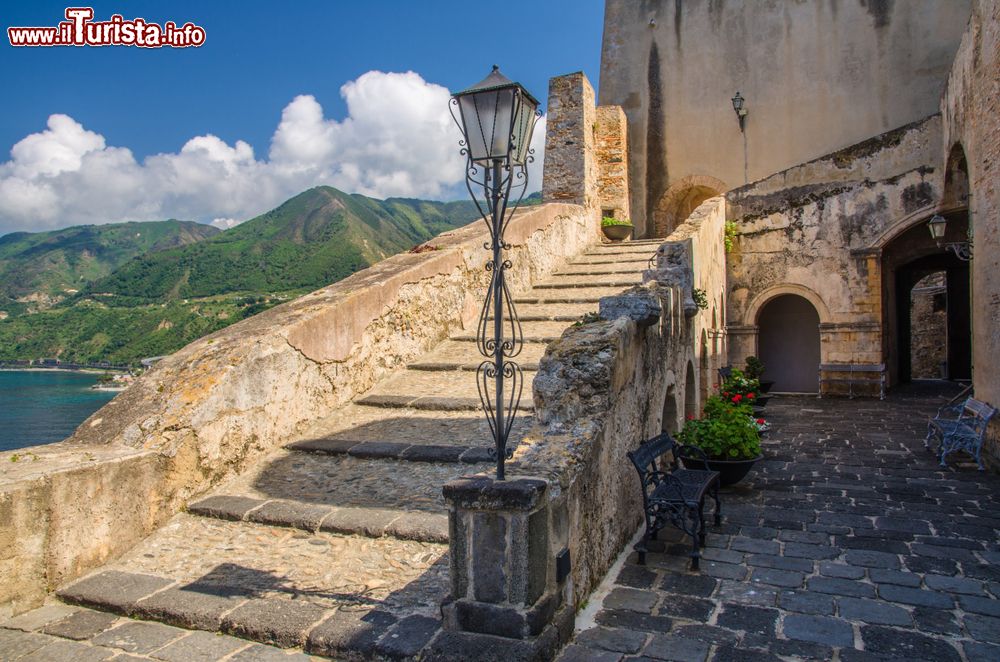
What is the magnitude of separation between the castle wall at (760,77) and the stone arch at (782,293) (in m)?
3.06

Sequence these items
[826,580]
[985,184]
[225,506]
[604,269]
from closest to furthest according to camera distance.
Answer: [826,580]
[225,506]
[985,184]
[604,269]

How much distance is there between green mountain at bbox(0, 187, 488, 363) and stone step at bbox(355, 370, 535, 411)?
29.8 m

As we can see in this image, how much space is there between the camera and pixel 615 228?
42.0 feet

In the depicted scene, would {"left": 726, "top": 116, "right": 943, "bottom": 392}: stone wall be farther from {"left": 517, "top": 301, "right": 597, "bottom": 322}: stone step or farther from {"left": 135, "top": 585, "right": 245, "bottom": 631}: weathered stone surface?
{"left": 135, "top": 585, "right": 245, "bottom": 631}: weathered stone surface

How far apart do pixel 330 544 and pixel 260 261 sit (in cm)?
7192

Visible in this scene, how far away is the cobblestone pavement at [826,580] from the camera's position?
10.8 feet

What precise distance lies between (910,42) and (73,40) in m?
15.3

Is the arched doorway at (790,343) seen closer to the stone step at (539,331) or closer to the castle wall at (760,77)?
the castle wall at (760,77)

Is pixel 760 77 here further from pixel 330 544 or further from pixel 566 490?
pixel 330 544

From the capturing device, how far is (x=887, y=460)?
25.8 feet

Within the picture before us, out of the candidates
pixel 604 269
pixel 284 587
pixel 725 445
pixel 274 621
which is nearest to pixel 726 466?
pixel 725 445

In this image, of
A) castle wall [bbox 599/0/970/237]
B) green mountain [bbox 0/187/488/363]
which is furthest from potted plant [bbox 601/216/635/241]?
green mountain [bbox 0/187/488/363]

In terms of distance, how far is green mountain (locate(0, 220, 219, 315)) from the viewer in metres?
91.6

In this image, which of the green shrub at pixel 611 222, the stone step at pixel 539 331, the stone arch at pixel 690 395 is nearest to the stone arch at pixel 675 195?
the green shrub at pixel 611 222
